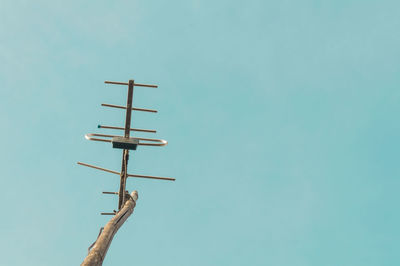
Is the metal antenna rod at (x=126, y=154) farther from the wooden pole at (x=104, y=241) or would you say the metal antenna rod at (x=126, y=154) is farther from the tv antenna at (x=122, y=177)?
the wooden pole at (x=104, y=241)

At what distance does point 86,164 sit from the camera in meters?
15.4

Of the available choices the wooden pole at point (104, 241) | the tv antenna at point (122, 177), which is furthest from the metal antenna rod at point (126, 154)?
the wooden pole at point (104, 241)

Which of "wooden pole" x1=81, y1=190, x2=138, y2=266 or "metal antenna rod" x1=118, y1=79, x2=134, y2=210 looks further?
"metal antenna rod" x1=118, y1=79, x2=134, y2=210

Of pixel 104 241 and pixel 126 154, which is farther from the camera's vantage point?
pixel 126 154

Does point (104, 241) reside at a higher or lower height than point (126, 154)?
lower

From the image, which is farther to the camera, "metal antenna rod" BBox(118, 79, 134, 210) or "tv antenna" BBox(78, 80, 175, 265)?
"metal antenna rod" BBox(118, 79, 134, 210)

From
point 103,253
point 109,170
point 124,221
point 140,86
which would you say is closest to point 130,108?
point 140,86

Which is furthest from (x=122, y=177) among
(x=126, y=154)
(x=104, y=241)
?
(x=104, y=241)

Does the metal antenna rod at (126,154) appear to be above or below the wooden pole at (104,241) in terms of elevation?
above

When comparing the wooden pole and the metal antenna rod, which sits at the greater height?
the metal antenna rod

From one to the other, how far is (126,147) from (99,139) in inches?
49.7

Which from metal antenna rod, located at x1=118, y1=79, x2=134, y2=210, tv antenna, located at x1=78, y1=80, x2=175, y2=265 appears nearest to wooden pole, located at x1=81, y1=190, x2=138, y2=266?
tv antenna, located at x1=78, y1=80, x2=175, y2=265

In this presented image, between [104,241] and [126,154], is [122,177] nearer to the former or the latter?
[126,154]

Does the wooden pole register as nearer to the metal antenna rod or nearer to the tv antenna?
the tv antenna
